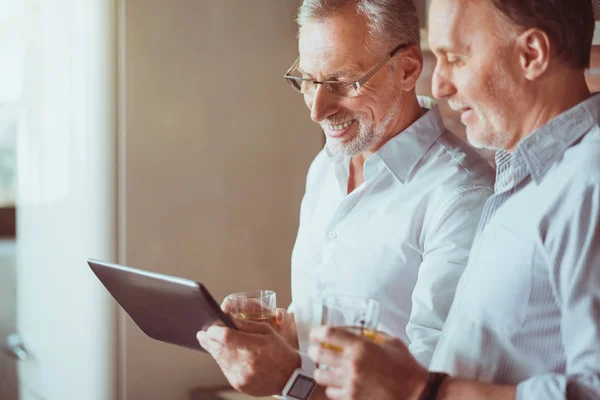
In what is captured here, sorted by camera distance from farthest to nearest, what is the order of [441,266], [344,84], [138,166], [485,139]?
[138,166], [344,84], [441,266], [485,139]

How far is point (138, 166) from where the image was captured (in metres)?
2.34

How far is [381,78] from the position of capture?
1697 mm

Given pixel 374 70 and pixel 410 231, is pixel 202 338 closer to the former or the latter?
pixel 410 231

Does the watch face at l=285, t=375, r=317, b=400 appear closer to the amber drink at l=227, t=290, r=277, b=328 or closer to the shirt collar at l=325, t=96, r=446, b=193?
the amber drink at l=227, t=290, r=277, b=328

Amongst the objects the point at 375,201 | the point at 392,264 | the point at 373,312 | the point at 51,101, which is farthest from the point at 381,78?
the point at 51,101

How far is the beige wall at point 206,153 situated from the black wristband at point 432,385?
1.54 metres

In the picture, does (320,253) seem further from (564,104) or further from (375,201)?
(564,104)

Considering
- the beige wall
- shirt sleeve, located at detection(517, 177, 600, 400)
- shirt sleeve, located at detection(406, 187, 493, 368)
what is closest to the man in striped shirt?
shirt sleeve, located at detection(517, 177, 600, 400)

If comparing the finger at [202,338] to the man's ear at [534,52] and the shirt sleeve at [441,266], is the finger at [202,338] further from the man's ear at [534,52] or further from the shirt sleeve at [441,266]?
the man's ear at [534,52]

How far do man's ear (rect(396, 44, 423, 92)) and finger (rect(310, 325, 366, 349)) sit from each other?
903 millimetres

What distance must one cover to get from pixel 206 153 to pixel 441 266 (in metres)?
1.25

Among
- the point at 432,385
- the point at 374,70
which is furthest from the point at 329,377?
the point at 374,70

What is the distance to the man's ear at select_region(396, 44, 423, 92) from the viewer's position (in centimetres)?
173

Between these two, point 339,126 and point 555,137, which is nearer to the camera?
point 555,137
